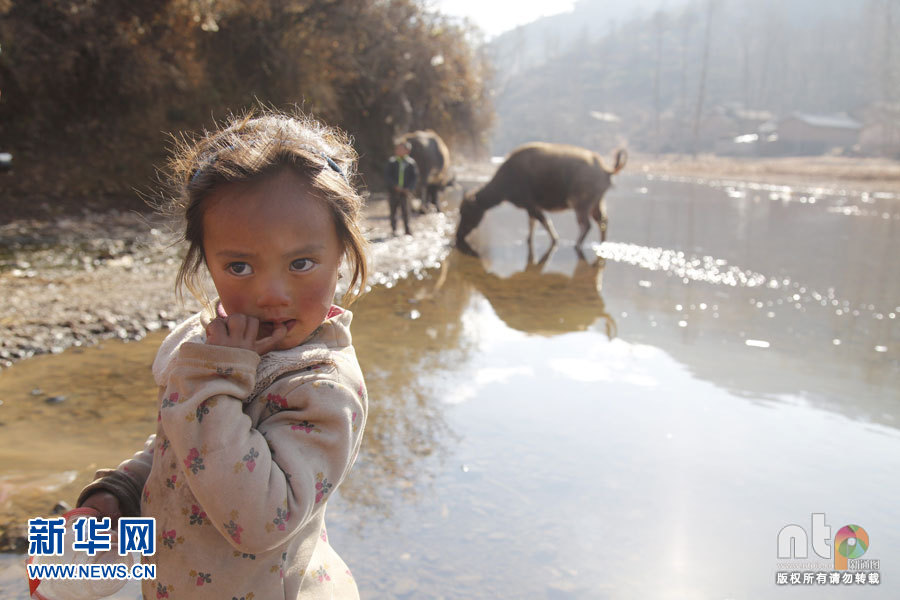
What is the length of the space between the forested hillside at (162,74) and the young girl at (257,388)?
8967mm

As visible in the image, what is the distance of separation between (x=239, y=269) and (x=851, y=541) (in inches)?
107

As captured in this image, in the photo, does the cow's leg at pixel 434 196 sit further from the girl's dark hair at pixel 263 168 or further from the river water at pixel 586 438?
the girl's dark hair at pixel 263 168

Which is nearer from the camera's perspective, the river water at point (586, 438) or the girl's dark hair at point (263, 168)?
the girl's dark hair at point (263, 168)

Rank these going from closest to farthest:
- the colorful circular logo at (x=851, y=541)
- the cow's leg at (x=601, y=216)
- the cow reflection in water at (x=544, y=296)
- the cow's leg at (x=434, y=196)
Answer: the colorful circular logo at (x=851, y=541)
the cow reflection in water at (x=544, y=296)
the cow's leg at (x=601, y=216)
the cow's leg at (x=434, y=196)

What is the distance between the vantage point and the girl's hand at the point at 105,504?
148 centimetres

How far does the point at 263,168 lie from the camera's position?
1.36 metres

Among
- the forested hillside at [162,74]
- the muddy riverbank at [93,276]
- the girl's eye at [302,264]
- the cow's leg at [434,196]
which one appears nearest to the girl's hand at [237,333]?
the girl's eye at [302,264]

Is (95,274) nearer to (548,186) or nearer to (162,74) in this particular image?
(162,74)

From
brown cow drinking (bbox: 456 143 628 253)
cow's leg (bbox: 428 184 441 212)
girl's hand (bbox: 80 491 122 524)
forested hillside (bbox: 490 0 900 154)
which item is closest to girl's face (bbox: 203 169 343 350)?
girl's hand (bbox: 80 491 122 524)

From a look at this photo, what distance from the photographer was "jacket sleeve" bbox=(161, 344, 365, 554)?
120 centimetres

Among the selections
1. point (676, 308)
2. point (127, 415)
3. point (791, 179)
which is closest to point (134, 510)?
point (127, 415)

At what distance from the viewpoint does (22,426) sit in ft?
11.1

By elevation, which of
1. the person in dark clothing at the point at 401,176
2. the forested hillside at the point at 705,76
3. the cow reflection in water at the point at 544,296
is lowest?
the cow reflection in water at the point at 544,296

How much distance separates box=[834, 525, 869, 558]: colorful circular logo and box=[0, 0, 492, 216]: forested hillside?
9.09 m
